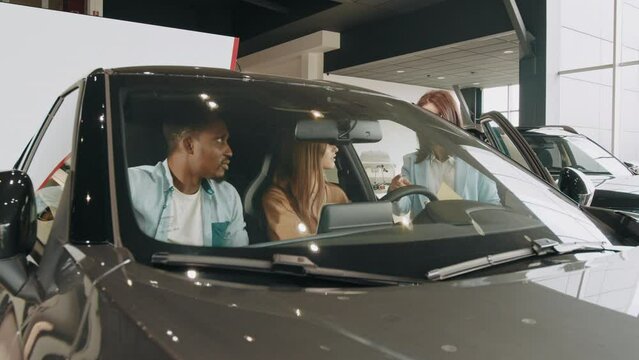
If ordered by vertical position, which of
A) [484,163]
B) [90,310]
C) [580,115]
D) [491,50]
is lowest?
[90,310]

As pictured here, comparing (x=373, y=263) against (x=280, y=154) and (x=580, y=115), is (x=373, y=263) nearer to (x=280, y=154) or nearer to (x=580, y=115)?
(x=280, y=154)

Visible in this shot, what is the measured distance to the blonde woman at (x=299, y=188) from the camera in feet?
4.03

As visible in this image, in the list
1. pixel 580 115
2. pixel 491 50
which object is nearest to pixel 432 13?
pixel 491 50

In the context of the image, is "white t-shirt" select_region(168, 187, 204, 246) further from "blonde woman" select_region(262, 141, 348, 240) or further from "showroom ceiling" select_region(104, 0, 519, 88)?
"showroom ceiling" select_region(104, 0, 519, 88)

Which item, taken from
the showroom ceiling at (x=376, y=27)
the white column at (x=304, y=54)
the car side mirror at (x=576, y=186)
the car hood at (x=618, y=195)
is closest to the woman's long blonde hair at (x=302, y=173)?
the car side mirror at (x=576, y=186)

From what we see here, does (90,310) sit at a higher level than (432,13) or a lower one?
lower

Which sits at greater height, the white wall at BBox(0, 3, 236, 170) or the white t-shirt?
the white wall at BBox(0, 3, 236, 170)

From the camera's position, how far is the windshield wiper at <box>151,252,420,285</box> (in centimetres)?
85

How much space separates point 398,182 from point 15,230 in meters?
1.00

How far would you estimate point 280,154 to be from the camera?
4.71 feet

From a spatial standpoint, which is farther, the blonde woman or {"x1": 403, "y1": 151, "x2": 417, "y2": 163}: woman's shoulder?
{"x1": 403, "y1": 151, "x2": 417, "y2": 163}: woman's shoulder

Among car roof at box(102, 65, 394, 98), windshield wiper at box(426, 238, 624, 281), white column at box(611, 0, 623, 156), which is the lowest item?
windshield wiper at box(426, 238, 624, 281)

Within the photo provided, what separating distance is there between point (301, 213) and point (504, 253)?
0.46m

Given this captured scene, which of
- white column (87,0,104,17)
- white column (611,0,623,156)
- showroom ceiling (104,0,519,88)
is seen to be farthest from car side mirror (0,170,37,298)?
white column (611,0,623,156)
